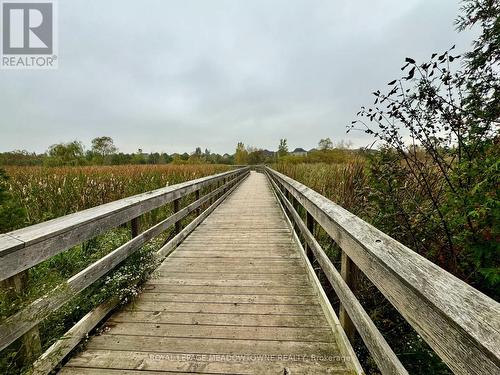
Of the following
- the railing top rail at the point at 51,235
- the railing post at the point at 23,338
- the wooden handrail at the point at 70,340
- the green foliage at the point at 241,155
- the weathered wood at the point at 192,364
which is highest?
the green foliage at the point at 241,155

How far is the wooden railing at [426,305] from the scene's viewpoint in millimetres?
679

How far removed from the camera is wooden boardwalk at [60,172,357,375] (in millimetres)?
1724

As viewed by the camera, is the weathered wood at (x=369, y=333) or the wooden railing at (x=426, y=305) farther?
the weathered wood at (x=369, y=333)

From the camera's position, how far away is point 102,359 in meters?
1.76

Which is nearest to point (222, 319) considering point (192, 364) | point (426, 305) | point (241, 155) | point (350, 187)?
point (192, 364)

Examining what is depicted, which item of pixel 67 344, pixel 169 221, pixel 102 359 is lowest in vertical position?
pixel 102 359

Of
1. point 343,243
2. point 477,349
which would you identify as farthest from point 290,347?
point 477,349

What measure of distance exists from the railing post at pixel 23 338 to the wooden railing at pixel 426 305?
184 cm

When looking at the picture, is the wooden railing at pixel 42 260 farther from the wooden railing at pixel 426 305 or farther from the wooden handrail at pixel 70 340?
the wooden railing at pixel 426 305

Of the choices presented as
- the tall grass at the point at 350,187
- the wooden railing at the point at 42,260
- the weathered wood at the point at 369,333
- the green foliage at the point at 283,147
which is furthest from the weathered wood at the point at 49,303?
the green foliage at the point at 283,147

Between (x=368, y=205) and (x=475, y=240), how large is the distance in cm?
168

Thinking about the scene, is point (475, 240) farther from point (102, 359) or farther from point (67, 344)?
point (67, 344)

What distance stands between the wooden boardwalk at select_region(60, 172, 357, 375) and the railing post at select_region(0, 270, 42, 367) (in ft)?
0.90

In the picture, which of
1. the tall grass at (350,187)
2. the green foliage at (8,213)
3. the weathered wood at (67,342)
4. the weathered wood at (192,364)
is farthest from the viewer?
the tall grass at (350,187)
